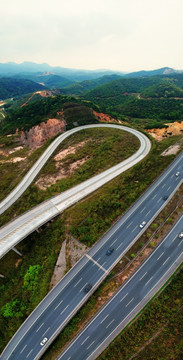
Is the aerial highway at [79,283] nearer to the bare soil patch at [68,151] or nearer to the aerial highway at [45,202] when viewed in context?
the aerial highway at [45,202]

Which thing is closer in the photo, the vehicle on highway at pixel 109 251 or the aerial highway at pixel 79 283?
the aerial highway at pixel 79 283

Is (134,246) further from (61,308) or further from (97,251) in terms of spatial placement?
(61,308)

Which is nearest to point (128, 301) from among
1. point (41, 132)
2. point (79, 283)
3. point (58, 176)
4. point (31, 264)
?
point (79, 283)

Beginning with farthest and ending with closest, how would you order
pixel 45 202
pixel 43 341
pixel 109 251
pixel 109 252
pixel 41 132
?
pixel 41 132
pixel 45 202
pixel 109 251
pixel 109 252
pixel 43 341

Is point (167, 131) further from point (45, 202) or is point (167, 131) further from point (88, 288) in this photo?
point (88, 288)

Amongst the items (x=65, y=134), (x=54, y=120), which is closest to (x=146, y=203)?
(x=65, y=134)

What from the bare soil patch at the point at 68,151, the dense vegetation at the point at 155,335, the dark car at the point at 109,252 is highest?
the bare soil patch at the point at 68,151

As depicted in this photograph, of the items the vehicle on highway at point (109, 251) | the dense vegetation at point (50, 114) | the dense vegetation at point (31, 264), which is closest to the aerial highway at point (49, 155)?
the dense vegetation at point (31, 264)

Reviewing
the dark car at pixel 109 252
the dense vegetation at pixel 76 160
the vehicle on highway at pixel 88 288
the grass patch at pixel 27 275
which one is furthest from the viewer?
the dense vegetation at pixel 76 160
